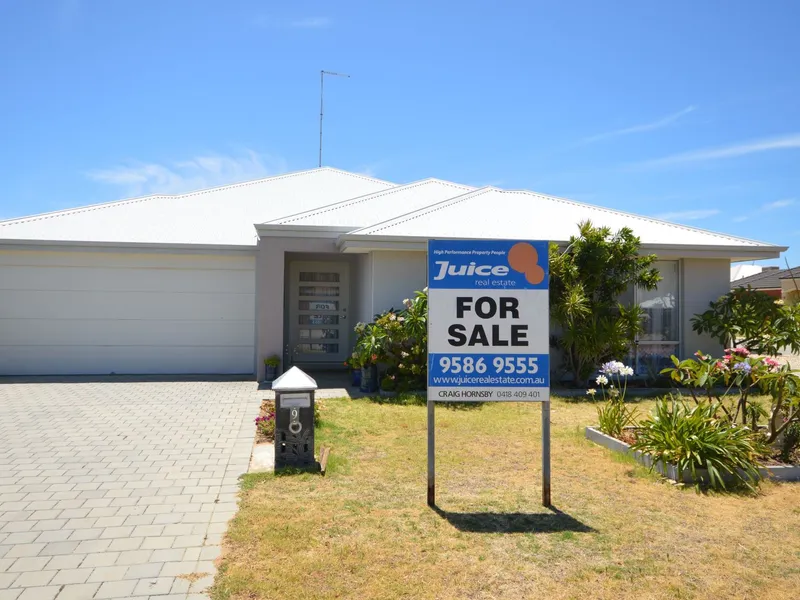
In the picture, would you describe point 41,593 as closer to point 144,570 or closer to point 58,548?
point 144,570

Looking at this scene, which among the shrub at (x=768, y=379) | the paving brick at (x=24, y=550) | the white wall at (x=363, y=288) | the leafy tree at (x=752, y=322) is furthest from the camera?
the white wall at (x=363, y=288)

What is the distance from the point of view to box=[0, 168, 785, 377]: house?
11703 mm

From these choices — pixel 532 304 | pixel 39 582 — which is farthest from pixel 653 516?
pixel 39 582

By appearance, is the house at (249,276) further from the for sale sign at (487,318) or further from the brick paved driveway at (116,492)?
the for sale sign at (487,318)

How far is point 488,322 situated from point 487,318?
0.04 m

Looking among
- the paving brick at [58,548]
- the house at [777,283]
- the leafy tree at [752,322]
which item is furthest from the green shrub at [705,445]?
the house at [777,283]

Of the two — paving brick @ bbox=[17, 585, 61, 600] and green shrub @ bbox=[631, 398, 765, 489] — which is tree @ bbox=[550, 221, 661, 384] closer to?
green shrub @ bbox=[631, 398, 765, 489]

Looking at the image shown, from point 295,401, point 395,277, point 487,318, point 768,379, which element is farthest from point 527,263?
point 395,277

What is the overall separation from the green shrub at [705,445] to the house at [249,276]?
5.63 metres

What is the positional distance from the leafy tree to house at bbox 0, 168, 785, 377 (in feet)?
1.46

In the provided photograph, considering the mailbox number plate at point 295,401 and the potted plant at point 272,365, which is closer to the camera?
the mailbox number plate at point 295,401

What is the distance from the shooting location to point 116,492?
5.31m

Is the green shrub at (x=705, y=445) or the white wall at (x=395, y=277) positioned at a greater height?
the white wall at (x=395, y=277)

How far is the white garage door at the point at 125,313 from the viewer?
41.6 ft
